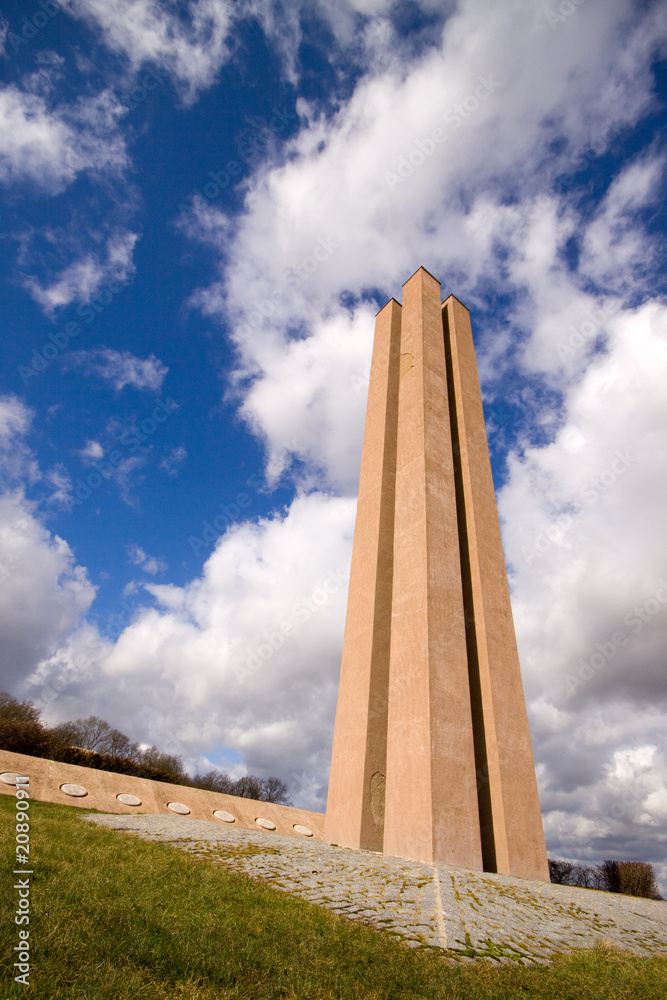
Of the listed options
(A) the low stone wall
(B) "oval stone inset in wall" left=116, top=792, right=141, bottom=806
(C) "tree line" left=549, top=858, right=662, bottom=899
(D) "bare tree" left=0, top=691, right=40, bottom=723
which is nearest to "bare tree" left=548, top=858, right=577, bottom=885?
(C) "tree line" left=549, top=858, right=662, bottom=899

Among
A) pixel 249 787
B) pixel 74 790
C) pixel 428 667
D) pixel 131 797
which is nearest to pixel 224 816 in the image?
pixel 131 797

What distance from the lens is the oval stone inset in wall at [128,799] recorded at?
50.2 feet

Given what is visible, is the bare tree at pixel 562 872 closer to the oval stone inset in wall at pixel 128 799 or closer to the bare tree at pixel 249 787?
the oval stone inset in wall at pixel 128 799

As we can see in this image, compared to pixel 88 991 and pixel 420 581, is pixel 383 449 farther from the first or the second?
pixel 88 991

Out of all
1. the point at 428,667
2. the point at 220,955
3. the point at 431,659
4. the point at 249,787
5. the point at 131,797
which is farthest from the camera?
the point at 249,787

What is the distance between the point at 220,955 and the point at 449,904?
10.5 feet

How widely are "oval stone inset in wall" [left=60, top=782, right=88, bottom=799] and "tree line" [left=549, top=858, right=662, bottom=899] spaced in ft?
48.2

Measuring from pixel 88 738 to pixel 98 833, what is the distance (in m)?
40.1

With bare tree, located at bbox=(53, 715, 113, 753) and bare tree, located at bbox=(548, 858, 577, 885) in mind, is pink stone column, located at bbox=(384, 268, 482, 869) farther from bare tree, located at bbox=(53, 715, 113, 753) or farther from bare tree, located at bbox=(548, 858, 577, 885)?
bare tree, located at bbox=(53, 715, 113, 753)

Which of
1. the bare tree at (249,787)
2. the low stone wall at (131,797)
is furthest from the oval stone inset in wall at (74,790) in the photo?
the bare tree at (249,787)

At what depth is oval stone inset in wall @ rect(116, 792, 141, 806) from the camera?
15.3m

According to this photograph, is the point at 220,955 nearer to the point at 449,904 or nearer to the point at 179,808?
the point at 449,904

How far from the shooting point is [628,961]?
5070 mm

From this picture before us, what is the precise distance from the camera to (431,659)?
11.6m
